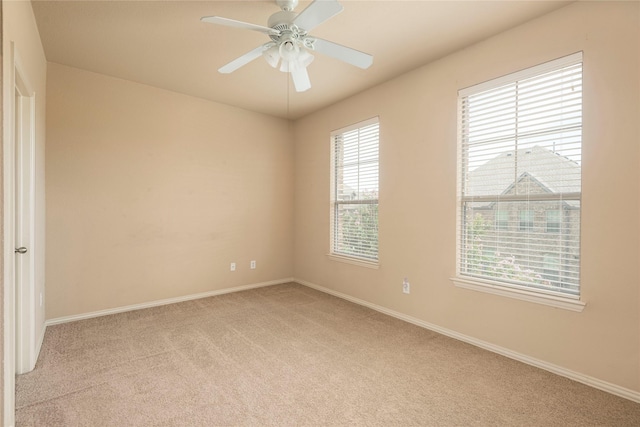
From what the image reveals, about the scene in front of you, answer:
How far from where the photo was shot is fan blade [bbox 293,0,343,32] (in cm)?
169

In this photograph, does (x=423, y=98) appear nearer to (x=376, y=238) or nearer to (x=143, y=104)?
(x=376, y=238)

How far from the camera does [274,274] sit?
5.02m

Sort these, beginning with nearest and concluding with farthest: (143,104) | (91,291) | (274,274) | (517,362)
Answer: (517,362) → (91,291) → (143,104) → (274,274)

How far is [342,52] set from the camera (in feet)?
7.26

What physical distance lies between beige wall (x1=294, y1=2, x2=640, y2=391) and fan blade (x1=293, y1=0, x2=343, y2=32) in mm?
1656

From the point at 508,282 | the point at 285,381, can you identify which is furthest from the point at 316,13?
the point at 508,282

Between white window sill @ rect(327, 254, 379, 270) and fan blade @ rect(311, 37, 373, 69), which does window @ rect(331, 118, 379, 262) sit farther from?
fan blade @ rect(311, 37, 373, 69)

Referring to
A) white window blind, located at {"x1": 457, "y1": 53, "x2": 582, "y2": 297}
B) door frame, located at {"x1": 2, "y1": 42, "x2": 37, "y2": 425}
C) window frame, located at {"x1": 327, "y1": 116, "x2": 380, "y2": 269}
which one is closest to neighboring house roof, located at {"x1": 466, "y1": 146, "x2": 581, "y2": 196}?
white window blind, located at {"x1": 457, "y1": 53, "x2": 582, "y2": 297}

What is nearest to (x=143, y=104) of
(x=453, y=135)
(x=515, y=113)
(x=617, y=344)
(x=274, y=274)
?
(x=274, y=274)

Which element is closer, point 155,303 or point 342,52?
point 342,52

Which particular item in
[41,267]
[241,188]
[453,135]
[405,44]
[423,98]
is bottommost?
[41,267]

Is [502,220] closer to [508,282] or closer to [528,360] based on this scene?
[508,282]

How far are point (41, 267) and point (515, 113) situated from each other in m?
4.35

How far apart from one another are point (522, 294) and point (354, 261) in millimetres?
1950
